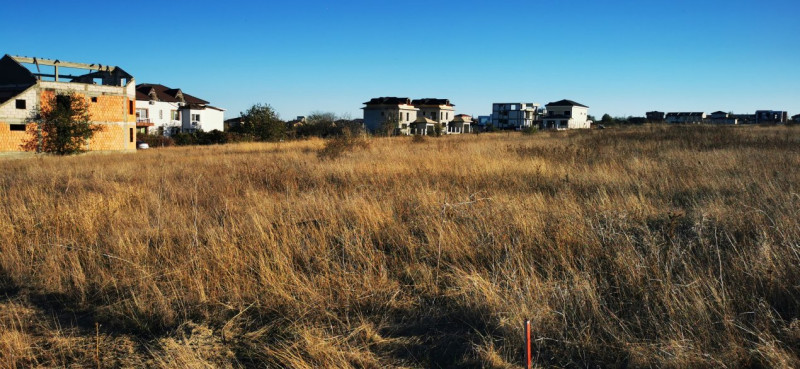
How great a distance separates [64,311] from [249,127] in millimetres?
45440

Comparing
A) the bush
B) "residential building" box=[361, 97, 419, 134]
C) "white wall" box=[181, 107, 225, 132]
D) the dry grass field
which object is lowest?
the dry grass field

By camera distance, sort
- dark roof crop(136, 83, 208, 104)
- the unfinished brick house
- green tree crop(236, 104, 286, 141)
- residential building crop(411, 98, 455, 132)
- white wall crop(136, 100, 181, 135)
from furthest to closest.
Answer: residential building crop(411, 98, 455, 132)
dark roof crop(136, 83, 208, 104)
white wall crop(136, 100, 181, 135)
green tree crop(236, 104, 286, 141)
the unfinished brick house

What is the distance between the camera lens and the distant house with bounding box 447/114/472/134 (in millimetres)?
93981

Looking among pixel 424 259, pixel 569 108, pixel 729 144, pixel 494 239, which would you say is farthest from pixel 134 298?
pixel 569 108

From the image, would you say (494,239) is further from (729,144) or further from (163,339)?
(729,144)

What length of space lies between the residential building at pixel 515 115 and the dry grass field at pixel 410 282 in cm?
9870

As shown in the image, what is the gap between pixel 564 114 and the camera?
98.8 metres

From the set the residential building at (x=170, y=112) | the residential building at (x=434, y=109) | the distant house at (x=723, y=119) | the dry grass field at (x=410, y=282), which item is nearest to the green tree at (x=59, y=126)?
the residential building at (x=170, y=112)

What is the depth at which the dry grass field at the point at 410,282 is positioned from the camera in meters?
2.97

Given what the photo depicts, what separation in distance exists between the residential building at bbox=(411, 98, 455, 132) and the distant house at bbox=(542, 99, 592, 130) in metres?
21.7

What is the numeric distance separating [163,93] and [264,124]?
27.8 meters

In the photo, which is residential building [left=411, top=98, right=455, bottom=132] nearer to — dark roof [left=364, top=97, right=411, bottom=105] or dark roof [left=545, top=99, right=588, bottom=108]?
dark roof [left=364, top=97, right=411, bottom=105]

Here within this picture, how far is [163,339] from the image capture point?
322 centimetres

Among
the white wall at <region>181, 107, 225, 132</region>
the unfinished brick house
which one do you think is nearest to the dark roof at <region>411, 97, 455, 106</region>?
the white wall at <region>181, 107, 225, 132</region>
